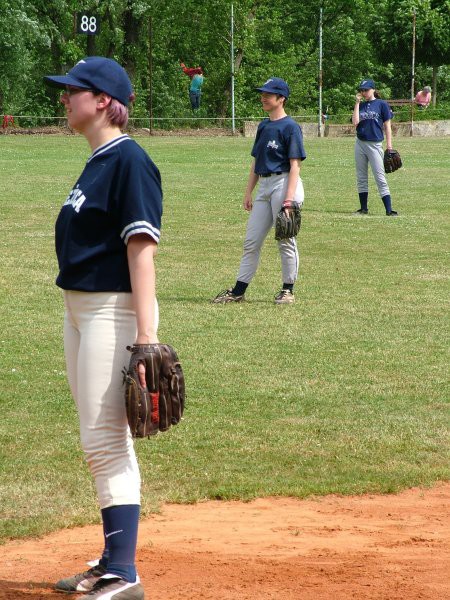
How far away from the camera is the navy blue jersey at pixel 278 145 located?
Answer: 10188 mm

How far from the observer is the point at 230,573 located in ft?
14.4

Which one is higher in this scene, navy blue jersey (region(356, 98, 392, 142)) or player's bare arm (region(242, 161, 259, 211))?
navy blue jersey (region(356, 98, 392, 142))

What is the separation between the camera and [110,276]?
12.8ft

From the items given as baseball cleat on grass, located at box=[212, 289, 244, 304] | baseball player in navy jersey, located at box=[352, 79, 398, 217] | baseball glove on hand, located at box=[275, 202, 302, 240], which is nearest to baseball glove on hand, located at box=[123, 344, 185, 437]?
baseball glove on hand, located at box=[275, 202, 302, 240]

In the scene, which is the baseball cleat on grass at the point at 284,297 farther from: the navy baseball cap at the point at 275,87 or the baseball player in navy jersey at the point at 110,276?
the baseball player in navy jersey at the point at 110,276

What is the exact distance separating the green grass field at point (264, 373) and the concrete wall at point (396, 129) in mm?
27850

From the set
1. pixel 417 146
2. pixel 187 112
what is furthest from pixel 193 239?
pixel 187 112

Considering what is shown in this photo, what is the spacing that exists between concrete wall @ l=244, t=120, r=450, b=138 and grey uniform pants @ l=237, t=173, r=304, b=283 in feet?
113

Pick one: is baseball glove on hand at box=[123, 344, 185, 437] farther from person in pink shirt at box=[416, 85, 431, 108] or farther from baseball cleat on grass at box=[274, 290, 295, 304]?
person in pink shirt at box=[416, 85, 431, 108]

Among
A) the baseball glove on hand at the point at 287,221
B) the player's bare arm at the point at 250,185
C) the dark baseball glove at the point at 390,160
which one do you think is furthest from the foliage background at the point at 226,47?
the baseball glove on hand at the point at 287,221

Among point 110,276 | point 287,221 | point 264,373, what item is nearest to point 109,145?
point 110,276

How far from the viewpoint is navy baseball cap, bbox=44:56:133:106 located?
12.7 feet

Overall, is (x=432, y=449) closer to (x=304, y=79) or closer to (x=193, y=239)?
(x=193, y=239)

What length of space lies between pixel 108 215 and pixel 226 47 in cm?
5210
